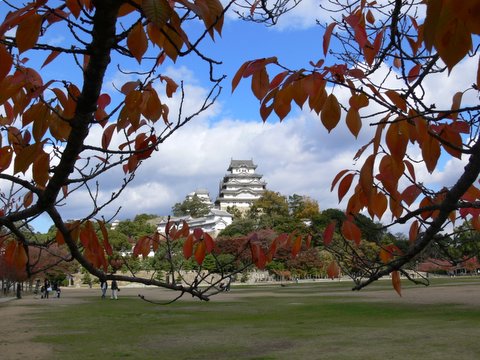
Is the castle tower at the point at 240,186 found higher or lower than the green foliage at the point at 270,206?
higher

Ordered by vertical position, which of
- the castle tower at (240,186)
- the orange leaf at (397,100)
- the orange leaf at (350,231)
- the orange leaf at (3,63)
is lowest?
the orange leaf at (350,231)

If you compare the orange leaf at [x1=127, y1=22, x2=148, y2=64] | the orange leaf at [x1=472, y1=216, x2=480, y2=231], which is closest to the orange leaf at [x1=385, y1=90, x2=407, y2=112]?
the orange leaf at [x1=127, y1=22, x2=148, y2=64]

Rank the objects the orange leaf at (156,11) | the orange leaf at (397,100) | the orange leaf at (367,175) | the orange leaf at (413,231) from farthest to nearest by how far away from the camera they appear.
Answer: the orange leaf at (413,231) < the orange leaf at (397,100) < the orange leaf at (367,175) < the orange leaf at (156,11)

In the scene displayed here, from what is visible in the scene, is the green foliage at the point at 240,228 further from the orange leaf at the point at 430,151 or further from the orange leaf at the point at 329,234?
the orange leaf at the point at 430,151

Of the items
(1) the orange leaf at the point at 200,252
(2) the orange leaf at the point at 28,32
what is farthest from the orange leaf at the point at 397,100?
(1) the orange leaf at the point at 200,252

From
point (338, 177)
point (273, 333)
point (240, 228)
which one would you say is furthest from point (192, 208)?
point (338, 177)

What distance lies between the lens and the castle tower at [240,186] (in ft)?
225

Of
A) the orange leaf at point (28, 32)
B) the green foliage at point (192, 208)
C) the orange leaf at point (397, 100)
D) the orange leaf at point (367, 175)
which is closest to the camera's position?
the orange leaf at point (28, 32)

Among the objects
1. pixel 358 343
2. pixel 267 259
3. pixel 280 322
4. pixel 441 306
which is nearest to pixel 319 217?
pixel 441 306

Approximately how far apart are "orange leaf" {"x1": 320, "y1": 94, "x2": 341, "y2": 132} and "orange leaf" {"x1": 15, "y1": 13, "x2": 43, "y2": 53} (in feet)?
2.32

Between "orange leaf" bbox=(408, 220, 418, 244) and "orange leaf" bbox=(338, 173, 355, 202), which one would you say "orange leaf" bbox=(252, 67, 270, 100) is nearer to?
"orange leaf" bbox=(338, 173, 355, 202)

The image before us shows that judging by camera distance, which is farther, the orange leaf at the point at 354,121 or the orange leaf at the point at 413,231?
the orange leaf at the point at 413,231

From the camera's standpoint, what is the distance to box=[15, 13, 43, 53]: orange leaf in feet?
3.42

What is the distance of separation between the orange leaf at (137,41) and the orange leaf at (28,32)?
19 cm
